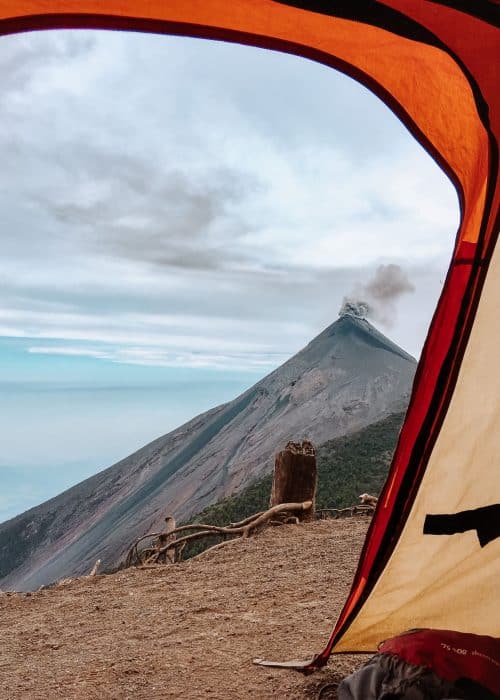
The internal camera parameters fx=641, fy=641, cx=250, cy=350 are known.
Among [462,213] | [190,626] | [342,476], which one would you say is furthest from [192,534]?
[342,476]

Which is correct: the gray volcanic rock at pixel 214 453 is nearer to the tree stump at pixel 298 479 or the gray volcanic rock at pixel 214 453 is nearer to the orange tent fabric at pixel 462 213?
the tree stump at pixel 298 479

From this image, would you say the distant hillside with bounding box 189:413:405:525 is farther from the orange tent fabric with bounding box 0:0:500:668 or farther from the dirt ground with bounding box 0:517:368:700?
the orange tent fabric with bounding box 0:0:500:668

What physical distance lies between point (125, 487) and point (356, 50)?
249 feet

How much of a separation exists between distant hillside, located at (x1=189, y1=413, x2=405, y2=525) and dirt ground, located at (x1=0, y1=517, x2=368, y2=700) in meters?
11.3

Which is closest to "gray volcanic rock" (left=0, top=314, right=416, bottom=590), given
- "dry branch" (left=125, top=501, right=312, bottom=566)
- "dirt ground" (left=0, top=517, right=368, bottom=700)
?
"dry branch" (left=125, top=501, right=312, bottom=566)

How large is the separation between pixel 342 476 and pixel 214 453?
149 ft

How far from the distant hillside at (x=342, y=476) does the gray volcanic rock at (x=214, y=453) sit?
27986mm

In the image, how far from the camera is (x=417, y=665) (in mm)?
2133

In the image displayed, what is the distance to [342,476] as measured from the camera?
20.8 m

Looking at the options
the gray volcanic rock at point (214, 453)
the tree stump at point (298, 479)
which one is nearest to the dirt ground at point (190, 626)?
the tree stump at point (298, 479)

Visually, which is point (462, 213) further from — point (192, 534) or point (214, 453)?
point (214, 453)

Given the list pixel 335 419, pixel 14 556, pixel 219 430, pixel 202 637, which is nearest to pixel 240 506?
pixel 202 637

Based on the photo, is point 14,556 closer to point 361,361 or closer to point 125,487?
point 125,487

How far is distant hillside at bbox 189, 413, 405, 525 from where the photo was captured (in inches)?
715
